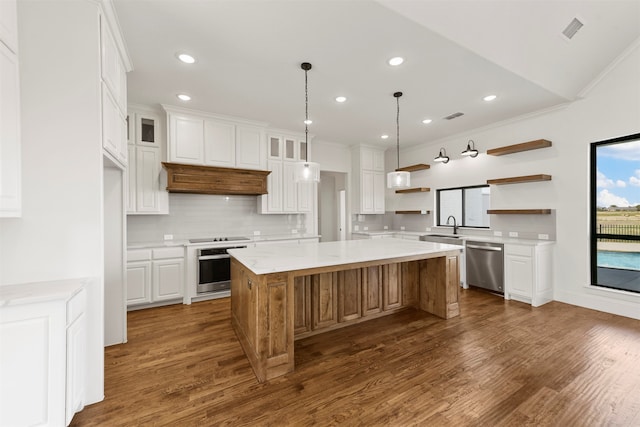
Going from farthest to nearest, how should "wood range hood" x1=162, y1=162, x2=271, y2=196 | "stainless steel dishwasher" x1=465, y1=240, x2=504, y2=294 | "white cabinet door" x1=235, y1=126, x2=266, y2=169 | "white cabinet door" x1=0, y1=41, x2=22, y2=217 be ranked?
"white cabinet door" x1=235, y1=126, x2=266, y2=169
"stainless steel dishwasher" x1=465, y1=240, x2=504, y2=294
"wood range hood" x1=162, y1=162, x2=271, y2=196
"white cabinet door" x1=0, y1=41, x2=22, y2=217

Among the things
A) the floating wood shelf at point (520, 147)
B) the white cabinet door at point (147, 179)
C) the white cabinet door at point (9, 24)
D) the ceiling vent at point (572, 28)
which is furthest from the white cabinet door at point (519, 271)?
the white cabinet door at point (9, 24)

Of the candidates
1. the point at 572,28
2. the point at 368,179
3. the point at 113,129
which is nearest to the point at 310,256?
the point at 113,129

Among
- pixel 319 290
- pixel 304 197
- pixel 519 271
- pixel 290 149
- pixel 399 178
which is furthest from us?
pixel 304 197

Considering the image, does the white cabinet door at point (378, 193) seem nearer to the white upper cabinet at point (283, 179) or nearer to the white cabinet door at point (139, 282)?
the white upper cabinet at point (283, 179)

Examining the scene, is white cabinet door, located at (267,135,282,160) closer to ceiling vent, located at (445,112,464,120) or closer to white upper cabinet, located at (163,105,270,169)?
white upper cabinet, located at (163,105,270,169)

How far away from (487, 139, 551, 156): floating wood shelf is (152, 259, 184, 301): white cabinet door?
5268mm

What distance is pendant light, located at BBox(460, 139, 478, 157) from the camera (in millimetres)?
4621

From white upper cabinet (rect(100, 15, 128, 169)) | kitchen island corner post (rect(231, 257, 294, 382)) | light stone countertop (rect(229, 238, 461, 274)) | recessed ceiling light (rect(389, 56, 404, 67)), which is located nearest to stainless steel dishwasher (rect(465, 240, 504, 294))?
light stone countertop (rect(229, 238, 461, 274))

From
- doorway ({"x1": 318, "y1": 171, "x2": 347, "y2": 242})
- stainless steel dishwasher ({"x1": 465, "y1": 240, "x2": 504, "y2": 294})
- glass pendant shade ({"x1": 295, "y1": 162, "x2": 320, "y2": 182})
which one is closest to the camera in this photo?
glass pendant shade ({"x1": 295, "y1": 162, "x2": 320, "y2": 182})

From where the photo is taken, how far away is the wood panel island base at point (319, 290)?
2.18 m

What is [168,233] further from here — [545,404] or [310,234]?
[545,404]

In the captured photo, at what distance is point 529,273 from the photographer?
3.82m

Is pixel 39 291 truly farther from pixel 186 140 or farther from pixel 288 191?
pixel 288 191

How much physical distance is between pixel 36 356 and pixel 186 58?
2645 mm
